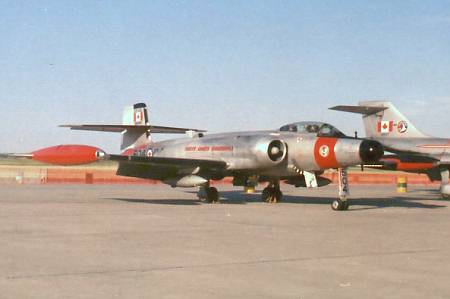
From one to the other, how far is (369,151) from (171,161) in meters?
6.55

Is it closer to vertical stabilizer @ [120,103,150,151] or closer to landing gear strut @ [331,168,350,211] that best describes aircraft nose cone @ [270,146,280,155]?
landing gear strut @ [331,168,350,211]

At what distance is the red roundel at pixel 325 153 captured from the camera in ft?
61.3

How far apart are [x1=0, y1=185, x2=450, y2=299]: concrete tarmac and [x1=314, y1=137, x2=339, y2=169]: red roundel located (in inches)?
147

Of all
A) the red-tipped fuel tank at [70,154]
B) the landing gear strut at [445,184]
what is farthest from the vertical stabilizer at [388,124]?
the red-tipped fuel tank at [70,154]

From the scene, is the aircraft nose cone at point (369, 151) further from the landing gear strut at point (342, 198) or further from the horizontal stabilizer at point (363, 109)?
the horizontal stabilizer at point (363, 109)

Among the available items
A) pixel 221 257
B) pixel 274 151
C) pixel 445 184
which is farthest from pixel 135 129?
pixel 221 257

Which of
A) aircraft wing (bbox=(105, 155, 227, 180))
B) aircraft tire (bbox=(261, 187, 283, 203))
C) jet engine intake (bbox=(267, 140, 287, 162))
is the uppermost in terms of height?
jet engine intake (bbox=(267, 140, 287, 162))

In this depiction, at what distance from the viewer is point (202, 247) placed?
9.55 meters

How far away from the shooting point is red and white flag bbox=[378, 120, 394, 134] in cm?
3209

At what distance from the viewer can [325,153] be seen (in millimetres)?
18859

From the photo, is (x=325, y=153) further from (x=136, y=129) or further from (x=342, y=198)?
(x=136, y=129)

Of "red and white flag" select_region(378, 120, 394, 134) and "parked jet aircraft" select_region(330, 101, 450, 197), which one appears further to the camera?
"red and white flag" select_region(378, 120, 394, 134)

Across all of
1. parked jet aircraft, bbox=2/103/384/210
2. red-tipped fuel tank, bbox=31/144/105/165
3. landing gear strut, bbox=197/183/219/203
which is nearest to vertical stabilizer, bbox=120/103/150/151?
parked jet aircraft, bbox=2/103/384/210

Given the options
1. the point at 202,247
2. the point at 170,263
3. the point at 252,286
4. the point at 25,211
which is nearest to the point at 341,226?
the point at 202,247
